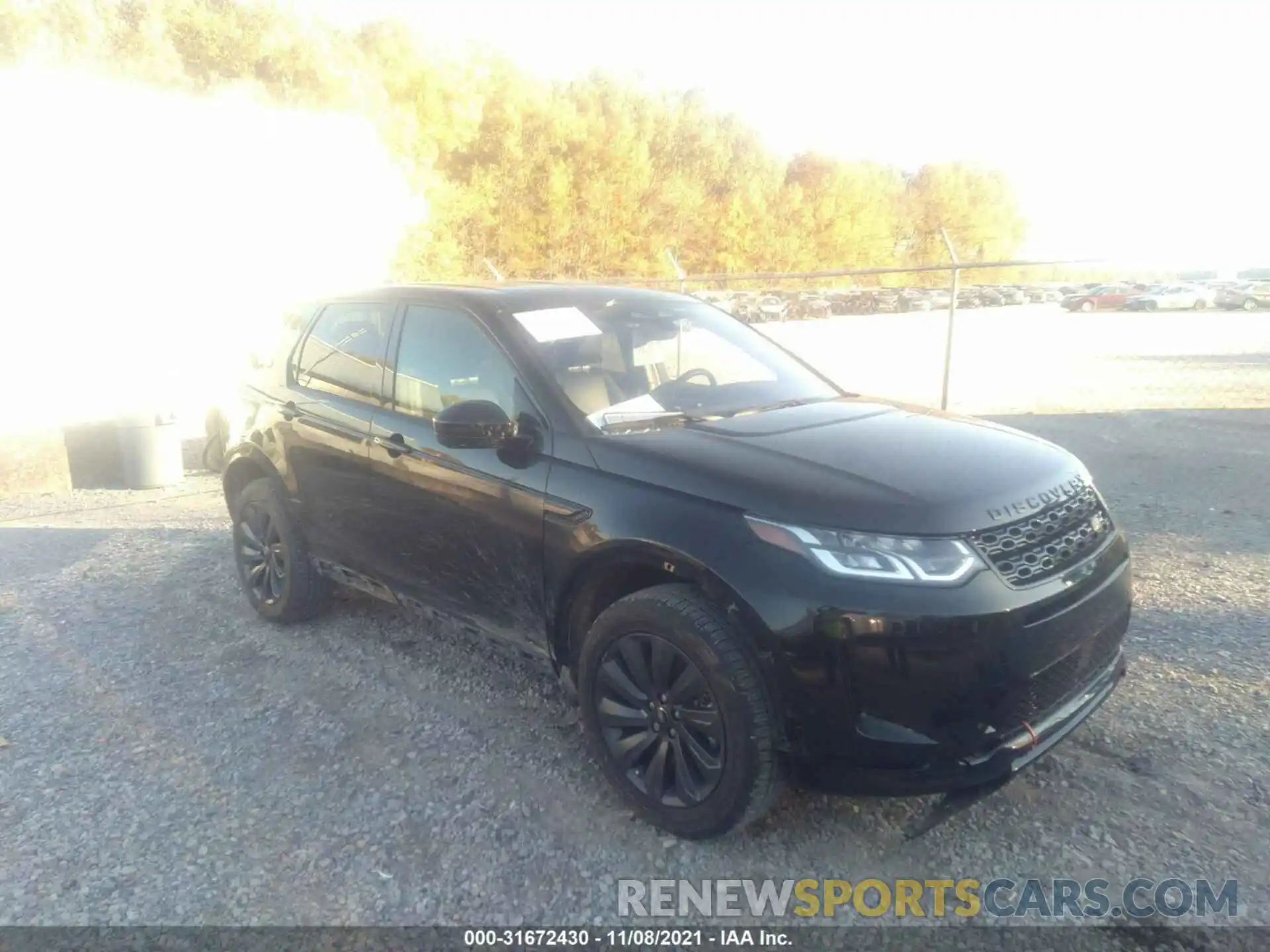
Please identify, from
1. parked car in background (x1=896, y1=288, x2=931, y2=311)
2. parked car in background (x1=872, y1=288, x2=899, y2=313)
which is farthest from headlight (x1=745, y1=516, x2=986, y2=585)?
parked car in background (x1=872, y1=288, x2=899, y2=313)

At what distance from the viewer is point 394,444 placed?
365 cm

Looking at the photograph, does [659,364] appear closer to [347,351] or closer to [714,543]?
[714,543]

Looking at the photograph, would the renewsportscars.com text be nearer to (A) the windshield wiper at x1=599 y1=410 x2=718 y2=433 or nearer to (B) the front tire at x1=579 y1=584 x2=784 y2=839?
(B) the front tire at x1=579 y1=584 x2=784 y2=839

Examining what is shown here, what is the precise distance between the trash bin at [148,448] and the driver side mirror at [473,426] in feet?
20.2

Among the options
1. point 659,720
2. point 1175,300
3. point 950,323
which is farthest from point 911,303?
point 659,720

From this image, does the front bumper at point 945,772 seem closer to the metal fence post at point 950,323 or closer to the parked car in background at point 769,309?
the metal fence post at point 950,323

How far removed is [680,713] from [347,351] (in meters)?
2.47

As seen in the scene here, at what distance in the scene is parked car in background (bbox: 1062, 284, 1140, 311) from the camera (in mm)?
46844

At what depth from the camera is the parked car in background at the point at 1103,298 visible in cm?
4684

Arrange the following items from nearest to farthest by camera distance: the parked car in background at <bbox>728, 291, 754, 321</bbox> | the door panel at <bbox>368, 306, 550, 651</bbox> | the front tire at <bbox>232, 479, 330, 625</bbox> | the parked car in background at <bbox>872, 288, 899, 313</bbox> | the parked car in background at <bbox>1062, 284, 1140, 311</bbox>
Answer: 1. the door panel at <bbox>368, 306, 550, 651</bbox>
2. the front tire at <bbox>232, 479, 330, 625</bbox>
3. the parked car in background at <bbox>728, 291, 754, 321</bbox>
4. the parked car in background at <bbox>1062, 284, 1140, 311</bbox>
5. the parked car in background at <bbox>872, 288, 899, 313</bbox>

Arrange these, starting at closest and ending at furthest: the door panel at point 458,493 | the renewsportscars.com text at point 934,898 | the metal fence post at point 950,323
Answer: the renewsportscars.com text at point 934,898 → the door panel at point 458,493 → the metal fence post at point 950,323

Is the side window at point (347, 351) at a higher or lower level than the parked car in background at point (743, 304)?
higher

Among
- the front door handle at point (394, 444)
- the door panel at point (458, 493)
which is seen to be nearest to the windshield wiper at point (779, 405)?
the door panel at point (458, 493)

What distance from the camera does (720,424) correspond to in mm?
3188
